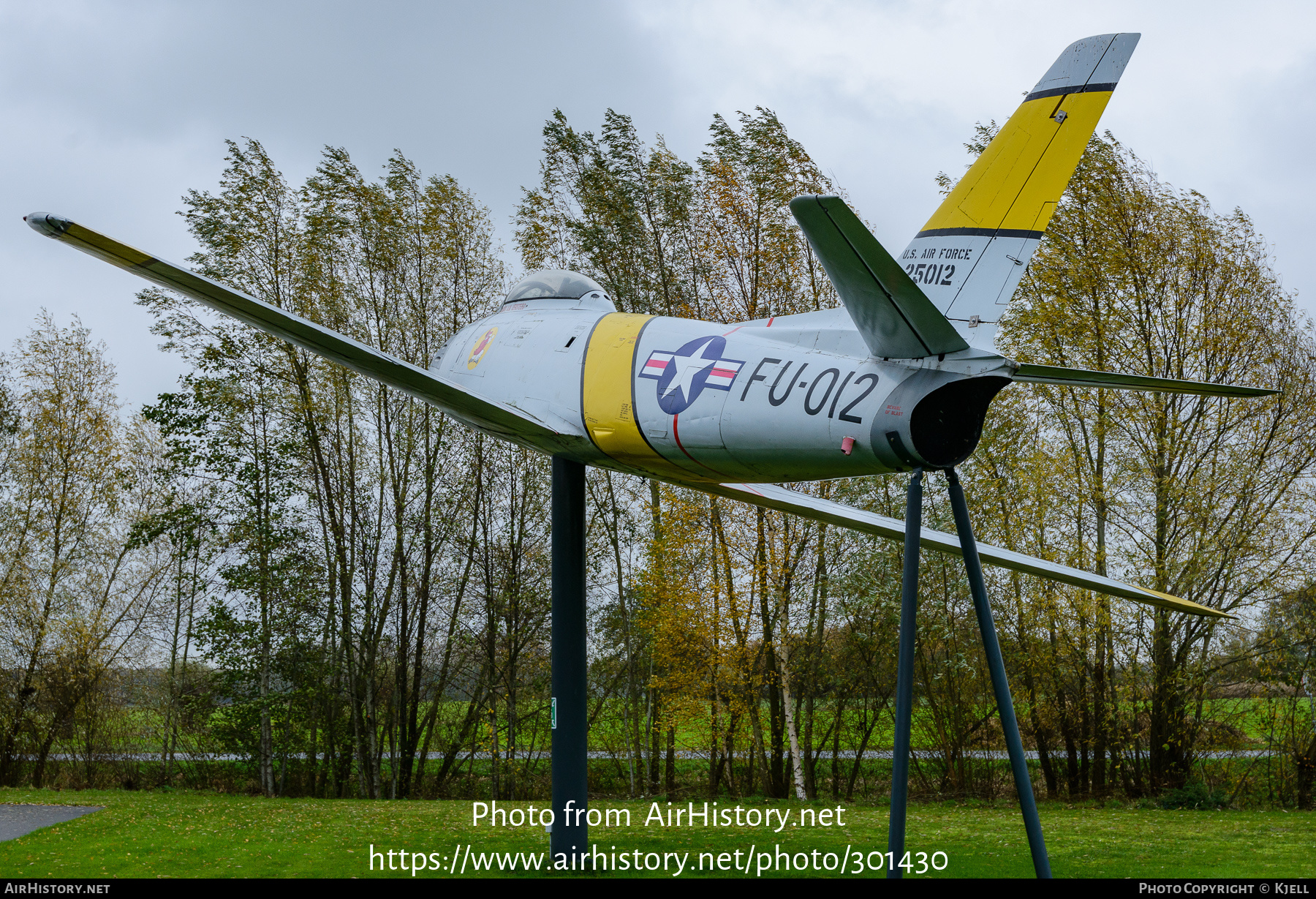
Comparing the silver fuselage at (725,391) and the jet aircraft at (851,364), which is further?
the silver fuselage at (725,391)

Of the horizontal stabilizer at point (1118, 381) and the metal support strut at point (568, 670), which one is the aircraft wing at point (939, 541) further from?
the horizontal stabilizer at point (1118, 381)

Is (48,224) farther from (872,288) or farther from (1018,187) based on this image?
(1018,187)

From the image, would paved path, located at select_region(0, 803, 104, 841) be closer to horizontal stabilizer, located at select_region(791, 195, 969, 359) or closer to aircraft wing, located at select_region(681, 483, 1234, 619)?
aircraft wing, located at select_region(681, 483, 1234, 619)

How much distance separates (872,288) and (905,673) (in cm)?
217

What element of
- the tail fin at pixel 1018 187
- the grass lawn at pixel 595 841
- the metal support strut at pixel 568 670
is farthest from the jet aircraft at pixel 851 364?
the grass lawn at pixel 595 841

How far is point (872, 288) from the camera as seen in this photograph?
3992mm

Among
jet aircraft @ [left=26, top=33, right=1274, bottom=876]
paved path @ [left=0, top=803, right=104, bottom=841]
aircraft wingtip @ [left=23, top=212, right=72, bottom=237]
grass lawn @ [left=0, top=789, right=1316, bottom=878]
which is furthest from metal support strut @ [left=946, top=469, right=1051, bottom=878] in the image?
paved path @ [left=0, top=803, right=104, bottom=841]

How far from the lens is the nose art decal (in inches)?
199

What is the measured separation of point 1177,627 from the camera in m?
15.2

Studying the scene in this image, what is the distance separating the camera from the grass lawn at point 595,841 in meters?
7.52

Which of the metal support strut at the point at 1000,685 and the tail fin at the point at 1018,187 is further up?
the tail fin at the point at 1018,187

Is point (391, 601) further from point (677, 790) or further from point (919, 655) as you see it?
point (919, 655)

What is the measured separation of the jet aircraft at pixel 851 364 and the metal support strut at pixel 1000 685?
1 centimetres
